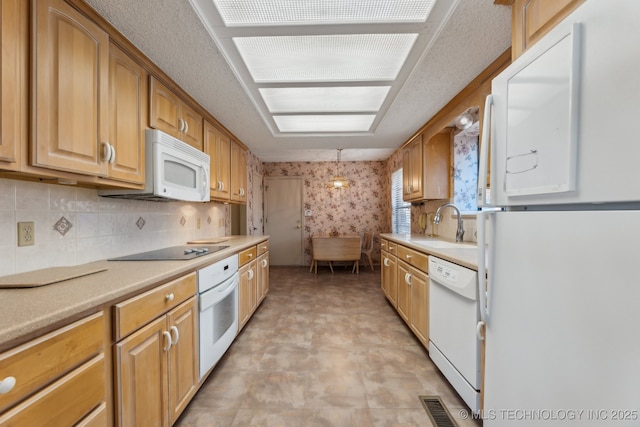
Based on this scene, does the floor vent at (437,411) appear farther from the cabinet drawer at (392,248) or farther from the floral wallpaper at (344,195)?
the floral wallpaper at (344,195)

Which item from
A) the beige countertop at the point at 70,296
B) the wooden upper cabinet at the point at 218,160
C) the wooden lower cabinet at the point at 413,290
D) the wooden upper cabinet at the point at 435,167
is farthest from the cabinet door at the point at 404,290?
the wooden upper cabinet at the point at 218,160

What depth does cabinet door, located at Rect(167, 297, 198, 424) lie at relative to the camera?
1.33 meters

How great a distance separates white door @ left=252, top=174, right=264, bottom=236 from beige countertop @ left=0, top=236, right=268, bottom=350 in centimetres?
363

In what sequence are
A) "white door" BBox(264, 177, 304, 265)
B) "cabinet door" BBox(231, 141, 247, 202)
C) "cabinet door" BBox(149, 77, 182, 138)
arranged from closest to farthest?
"cabinet door" BBox(149, 77, 182, 138) < "cabinet door" BBox(231, 141, 247, 202) < "white door" BBox(264, 177, 304, 265)

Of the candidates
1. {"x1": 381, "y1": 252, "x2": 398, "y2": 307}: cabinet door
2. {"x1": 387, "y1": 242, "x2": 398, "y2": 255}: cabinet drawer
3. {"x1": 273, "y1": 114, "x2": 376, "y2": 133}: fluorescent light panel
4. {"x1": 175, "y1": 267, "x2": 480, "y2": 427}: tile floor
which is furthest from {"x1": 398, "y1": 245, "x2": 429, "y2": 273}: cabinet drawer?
{"x1": 273, "y1": 114, "x2": 376, "y2": 133}: fluorescent light panel

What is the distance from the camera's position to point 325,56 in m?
1.82

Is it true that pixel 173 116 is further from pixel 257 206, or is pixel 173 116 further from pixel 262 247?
pixel 257 206

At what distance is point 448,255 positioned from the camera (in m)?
1.72

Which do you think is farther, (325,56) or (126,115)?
(325,56)

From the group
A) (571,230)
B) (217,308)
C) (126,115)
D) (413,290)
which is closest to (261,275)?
(217,308)

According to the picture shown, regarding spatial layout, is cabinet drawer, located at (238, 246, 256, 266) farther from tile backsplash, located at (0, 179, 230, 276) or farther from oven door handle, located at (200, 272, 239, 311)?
tile backsplash, located at (0, 179, 230, 276)

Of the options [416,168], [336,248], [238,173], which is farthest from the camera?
[336,248]

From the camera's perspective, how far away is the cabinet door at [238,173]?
3350 millimetres

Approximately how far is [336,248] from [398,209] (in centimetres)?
144
